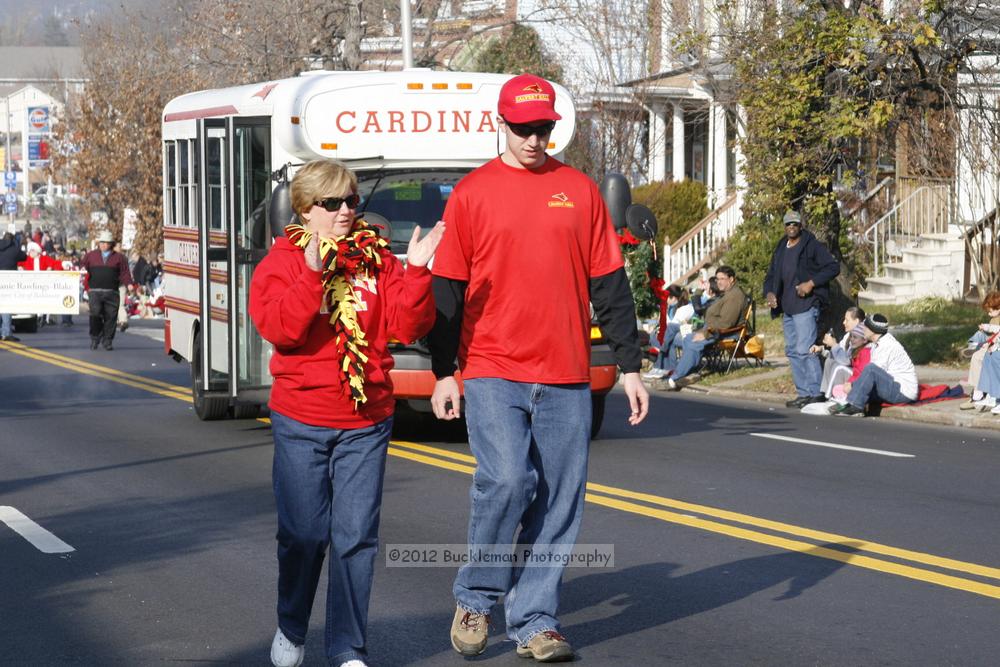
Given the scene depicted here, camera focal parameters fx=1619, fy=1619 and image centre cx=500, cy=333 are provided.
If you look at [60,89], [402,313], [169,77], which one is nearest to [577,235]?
[402,313]

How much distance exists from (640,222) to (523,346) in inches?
272

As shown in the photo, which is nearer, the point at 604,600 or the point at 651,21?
the point at 604,600

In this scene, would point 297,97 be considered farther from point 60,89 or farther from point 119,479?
point 60,89

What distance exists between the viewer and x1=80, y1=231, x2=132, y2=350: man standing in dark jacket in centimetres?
2572

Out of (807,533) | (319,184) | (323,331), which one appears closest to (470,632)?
(323,331)

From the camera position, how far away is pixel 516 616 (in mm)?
6125

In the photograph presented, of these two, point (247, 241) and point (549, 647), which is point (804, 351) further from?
point (549, 647)

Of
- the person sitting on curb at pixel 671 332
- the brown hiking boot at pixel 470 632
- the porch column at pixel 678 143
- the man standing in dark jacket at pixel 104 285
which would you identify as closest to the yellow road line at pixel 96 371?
the man standing in dark jacket at pixel 104 285

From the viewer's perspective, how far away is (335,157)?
1311 centimetres

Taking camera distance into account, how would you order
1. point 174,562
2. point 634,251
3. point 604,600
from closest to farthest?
point 604,600 → point 174,562 → point 634,251

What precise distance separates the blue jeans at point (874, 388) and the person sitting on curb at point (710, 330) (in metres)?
3.80

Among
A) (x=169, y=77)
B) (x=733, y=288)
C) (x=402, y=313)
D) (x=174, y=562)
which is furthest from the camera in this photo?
(x=169, y=77)

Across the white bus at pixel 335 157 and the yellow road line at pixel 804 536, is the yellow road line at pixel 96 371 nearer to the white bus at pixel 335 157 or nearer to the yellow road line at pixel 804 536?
the white bus at pixel 335 157

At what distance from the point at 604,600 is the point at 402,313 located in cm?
227
